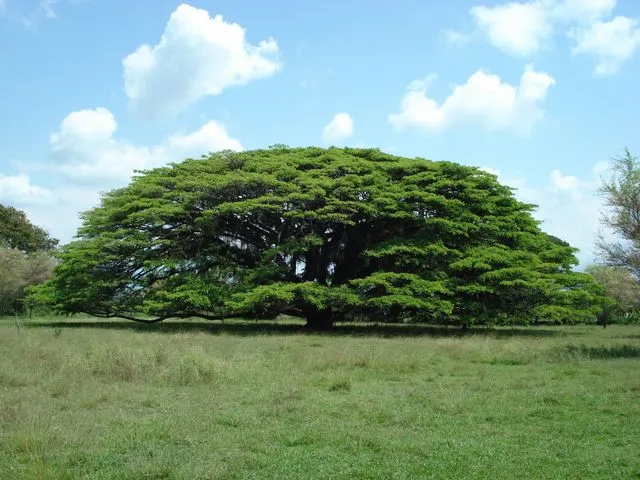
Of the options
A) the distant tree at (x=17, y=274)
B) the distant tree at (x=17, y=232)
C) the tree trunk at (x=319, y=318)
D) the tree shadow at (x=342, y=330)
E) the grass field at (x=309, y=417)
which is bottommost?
the grass field at (x=309, y=417)

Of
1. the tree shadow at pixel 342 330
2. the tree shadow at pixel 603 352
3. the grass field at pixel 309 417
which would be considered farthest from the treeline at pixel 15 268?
the tree shadow at pixel 603 352

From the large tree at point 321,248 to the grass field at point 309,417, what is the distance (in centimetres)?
1419

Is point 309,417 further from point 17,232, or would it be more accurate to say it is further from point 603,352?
point 17,232

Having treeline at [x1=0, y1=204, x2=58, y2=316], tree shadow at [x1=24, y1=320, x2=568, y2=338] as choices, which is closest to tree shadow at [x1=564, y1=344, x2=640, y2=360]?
tree shadow at [x1=24, y1=320, x2=568, y2=338]

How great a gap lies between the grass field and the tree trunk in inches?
722

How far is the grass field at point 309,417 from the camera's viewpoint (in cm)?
696

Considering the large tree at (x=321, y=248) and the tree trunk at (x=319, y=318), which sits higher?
the large tree at (x=321, y=248)

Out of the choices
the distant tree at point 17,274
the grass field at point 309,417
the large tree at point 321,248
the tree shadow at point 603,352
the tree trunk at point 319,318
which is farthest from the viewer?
the distant tree at point 17,274

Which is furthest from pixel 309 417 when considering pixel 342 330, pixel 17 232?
pixel 17 232

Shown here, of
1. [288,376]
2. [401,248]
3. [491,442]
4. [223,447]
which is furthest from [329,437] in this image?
[401,248]

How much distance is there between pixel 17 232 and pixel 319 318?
142ft

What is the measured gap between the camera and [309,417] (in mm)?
9523

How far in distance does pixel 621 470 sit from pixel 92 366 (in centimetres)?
1127

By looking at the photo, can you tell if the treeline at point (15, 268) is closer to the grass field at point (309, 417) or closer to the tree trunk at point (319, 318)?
the tree trunk at point (319, 318)
